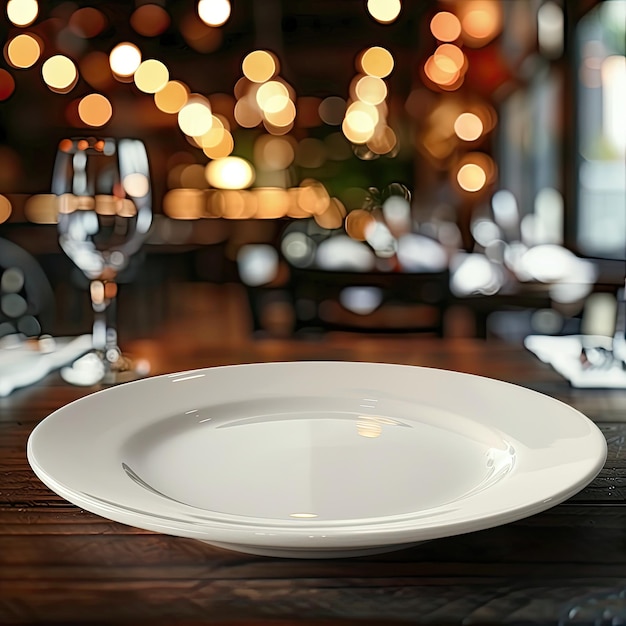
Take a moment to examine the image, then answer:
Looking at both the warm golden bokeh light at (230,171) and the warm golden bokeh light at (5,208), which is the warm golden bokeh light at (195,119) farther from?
the warm golden bokeh light at (5,208)

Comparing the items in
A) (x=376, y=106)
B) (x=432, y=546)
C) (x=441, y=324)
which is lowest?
(x=441, y=324)

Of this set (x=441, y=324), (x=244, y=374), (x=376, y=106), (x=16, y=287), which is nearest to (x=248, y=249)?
(x=376, y=106)

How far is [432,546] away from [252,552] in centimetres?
9

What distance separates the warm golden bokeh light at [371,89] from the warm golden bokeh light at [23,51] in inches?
87.2

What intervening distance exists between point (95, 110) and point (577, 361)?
558 cm

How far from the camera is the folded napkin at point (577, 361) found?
0.75m

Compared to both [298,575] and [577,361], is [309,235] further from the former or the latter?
[298,575]

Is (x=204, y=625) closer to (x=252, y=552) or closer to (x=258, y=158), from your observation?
(x=252, y=552)

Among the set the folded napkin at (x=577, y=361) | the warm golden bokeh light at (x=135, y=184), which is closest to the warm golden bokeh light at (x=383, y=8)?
the folded napkin at (x=577, y=361)

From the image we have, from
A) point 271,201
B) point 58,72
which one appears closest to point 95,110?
point 58,72

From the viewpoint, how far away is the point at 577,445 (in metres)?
0.43

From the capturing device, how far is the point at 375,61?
5.83 m

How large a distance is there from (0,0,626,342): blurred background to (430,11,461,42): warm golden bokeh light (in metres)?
0.01

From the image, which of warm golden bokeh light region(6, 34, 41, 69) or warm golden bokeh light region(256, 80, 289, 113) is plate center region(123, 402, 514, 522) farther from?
warm golden bokeh light region(6, 34, 41, 69)
